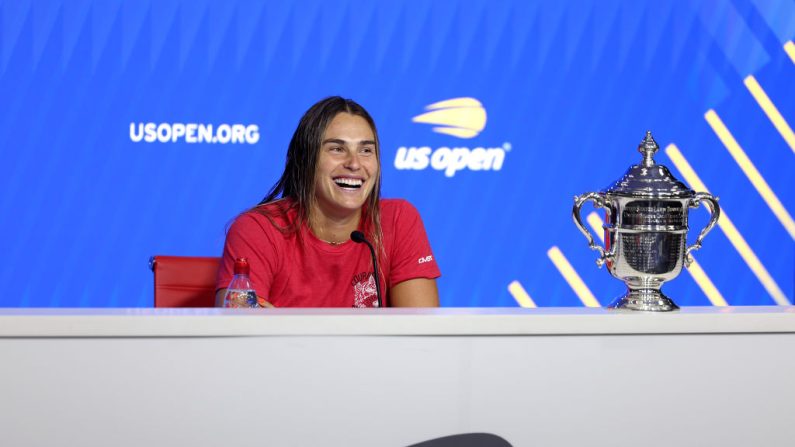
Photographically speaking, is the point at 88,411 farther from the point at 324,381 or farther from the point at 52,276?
the point at 52,276

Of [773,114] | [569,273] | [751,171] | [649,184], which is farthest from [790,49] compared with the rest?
[649,184]

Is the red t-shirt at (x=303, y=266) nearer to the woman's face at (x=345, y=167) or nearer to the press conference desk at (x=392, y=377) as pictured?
the woman's face at (x=345, y=167)

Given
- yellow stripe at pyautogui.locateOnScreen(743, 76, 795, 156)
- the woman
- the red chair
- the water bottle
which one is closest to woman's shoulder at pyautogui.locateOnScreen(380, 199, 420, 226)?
the woman

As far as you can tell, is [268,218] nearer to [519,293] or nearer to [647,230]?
[647,230]

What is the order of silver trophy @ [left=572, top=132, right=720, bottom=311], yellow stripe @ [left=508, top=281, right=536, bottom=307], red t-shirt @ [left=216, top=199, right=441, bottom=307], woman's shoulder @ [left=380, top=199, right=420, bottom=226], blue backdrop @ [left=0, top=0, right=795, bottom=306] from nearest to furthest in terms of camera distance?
silver trophy @ [left=572, top=132, right=720, bottom=311] < red t-shirt @ [left=216, top=199, right=441, bottom=307] < woman's shoulder @ [left=380, top=199, right=420, bottom=226] < blue backdrop @ [left=0, top=0, right=795, bottom=306] < yellow stripe @ [left=508, top=281, right=536, bottom=307]

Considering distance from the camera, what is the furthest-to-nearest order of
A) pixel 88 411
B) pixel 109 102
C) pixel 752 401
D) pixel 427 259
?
1. pixel 109 102
2. pixel 427 259
3. pixel 752 401
4. pixel 88 411

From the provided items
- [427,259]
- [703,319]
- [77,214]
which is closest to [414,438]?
[703,319]

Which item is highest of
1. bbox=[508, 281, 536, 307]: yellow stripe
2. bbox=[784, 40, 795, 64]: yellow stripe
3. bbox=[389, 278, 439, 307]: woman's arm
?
bbox=[784, 40, 795, 64]: yellow stripe

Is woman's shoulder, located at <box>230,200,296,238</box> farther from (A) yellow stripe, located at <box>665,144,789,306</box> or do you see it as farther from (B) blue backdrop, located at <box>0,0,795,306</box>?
(A) yellow stripe, located at <box>665,144,789,306</box>

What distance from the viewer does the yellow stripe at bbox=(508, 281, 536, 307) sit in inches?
136

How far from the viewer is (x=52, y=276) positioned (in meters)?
3.31

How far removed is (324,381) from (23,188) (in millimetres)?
2278

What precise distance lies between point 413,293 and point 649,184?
2.70ft

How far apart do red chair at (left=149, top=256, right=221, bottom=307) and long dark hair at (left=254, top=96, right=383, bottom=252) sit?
18 centimetres
